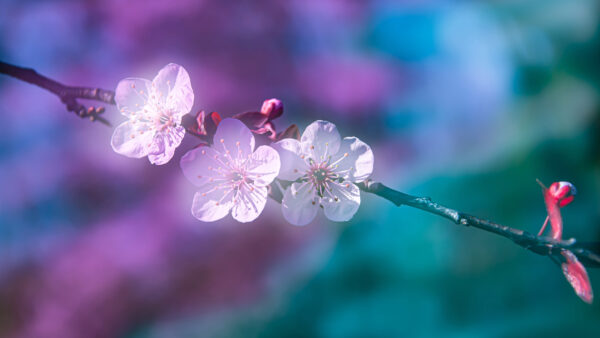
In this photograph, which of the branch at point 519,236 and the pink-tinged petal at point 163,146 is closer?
the branch at point 519,236

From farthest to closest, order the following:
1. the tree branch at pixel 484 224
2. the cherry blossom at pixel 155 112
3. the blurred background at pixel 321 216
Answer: the blurred background at pixel 321 216 < the cherry blossom at pixel 155 112 < the tree branch at pixel 484 224

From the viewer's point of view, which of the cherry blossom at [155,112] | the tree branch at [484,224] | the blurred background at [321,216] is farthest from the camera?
the blurred background at [321,216]

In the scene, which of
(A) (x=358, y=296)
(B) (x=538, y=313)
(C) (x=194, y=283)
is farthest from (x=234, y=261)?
(B) (x=538, y=313)

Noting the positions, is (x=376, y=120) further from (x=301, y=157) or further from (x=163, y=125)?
(x=163, y=125)

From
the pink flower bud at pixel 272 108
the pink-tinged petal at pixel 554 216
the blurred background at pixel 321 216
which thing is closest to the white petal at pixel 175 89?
the pink flower bud at pixel 272 108

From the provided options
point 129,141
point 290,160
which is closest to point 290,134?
point 290,160

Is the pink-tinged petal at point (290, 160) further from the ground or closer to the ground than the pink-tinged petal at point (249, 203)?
further from the ground

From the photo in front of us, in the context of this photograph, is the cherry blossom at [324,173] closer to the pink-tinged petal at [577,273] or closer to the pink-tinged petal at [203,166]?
the pink-tinged petal at [203,166]

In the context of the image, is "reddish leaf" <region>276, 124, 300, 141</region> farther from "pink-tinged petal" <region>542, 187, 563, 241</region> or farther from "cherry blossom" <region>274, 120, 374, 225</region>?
"pink-tinged petal" <region>542, 187, 563, 241</region>

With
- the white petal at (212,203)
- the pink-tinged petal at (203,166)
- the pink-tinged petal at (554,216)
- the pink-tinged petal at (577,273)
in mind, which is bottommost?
the white petal at (212,203)
